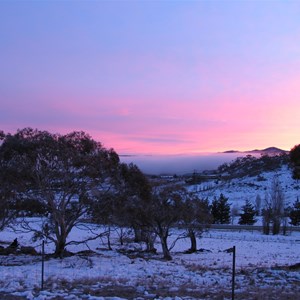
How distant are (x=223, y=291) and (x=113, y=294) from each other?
310 centimetres

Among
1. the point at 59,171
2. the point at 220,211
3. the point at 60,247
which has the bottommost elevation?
the point at 220,211

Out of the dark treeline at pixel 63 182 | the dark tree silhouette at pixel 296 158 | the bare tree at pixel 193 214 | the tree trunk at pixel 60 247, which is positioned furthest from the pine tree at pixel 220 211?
the dark tree silhouette at pixel 296 158

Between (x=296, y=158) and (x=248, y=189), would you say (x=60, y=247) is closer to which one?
(x=296, y=158)

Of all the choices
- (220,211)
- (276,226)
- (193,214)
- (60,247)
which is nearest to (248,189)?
(220,211)

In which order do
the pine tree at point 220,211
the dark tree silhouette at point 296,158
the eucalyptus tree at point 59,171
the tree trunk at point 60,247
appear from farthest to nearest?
the pine tree at point 220,211 < the tree trunk at point 60,247 < the eucalyptus tree at point 59,171 < the dark tree silhouette at point 296,158

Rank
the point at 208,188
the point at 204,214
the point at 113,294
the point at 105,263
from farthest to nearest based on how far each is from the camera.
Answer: the point at 208,188, the point at 204,214, the point at 105,263, the point at 113,294

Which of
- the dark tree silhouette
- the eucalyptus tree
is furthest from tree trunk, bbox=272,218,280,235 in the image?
the dark tree silhouette

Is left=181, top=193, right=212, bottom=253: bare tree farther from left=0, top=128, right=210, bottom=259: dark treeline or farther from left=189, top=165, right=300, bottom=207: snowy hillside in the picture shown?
left=189, top=165, right=300, bottom=207: snowy hillside

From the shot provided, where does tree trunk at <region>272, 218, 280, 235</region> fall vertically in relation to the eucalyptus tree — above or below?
below

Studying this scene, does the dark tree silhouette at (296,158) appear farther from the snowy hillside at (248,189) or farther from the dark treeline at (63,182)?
the snowy hillside at (248,189)

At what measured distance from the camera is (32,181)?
77.3 feet

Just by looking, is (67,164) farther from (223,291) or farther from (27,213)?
(223,291)

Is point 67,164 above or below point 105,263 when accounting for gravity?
above

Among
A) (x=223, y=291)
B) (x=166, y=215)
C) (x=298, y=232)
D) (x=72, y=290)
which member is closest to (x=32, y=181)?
(x=166, y=215)
